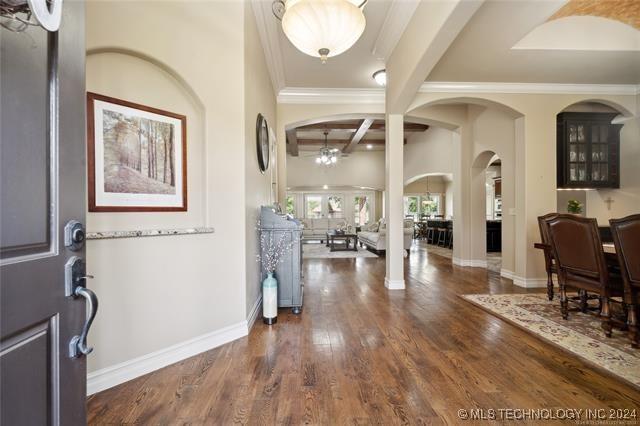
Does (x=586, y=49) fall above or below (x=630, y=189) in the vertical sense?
above

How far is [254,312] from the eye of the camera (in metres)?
2.90

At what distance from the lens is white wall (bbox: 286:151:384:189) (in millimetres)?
11359

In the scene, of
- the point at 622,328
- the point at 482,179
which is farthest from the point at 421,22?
the point at 482,179

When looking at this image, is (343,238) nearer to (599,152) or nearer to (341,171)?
(341,171)

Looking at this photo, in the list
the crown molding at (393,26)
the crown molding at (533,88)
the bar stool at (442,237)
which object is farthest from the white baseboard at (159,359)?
the bar stool at (442,237)

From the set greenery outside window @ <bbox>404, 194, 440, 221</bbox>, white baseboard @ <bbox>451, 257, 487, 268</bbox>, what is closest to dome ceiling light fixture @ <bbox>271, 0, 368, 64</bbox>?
white baseboard @ <bbox>451, 257, 487, 268</bbox>

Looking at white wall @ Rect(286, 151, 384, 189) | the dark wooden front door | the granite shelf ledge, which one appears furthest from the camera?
white wall @ Rect(286, 151, 384, 189)

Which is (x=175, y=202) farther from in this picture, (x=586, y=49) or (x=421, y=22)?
(x=586, y=49)

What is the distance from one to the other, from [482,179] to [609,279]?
3739mm

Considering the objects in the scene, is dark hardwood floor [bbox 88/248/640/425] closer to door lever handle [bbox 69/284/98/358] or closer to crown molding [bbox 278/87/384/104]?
door lever handle [bbox 69/284/98/358]

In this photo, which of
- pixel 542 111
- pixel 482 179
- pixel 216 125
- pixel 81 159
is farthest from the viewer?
pixel 482 179

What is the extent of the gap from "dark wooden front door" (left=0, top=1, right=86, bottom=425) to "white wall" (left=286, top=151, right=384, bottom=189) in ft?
34.6

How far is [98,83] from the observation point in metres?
1.82

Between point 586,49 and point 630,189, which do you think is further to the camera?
point 630,189
